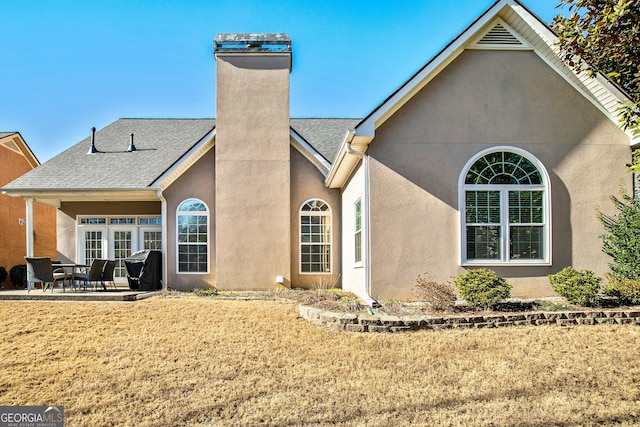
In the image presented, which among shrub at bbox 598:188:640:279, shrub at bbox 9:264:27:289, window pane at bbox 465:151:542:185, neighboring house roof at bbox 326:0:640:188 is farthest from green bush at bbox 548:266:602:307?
shrub at bbox 9:264:27:289

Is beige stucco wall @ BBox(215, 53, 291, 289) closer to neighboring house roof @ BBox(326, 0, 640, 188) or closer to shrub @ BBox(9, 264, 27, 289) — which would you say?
neighboring house roof @ BBox(326, 0, 640, 188)

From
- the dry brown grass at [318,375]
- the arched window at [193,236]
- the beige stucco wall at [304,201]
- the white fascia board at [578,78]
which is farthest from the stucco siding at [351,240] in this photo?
the white fascia board at [578,78]

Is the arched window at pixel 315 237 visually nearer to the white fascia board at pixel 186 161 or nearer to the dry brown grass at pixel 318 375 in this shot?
the white fascia board at pixel 186 161

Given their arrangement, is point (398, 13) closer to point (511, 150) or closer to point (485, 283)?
point (511, 150)

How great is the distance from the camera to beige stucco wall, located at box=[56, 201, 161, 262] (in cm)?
1736

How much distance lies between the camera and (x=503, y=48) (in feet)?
36.0

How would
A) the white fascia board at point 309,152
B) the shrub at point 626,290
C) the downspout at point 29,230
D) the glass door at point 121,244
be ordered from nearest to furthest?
the shrub at point 626,290
the white fascia board at point 309,152
the downspout at point 29,230
the glass door at point 121,244

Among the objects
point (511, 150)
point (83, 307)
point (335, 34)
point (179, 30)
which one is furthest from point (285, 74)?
point (83, 307)

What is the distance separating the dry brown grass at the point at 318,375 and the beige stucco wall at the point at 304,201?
5.88 meters

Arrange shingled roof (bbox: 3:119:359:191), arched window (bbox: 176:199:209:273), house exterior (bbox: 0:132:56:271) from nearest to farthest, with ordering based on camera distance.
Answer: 1. arched window (bbox: 176:199:209:273)
2. shingled roof (bbox: 3:119:359:191)
3. house exterior (bbox: 0:132:56:271)

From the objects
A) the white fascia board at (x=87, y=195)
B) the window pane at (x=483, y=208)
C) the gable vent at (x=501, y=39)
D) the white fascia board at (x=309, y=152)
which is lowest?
the window pane at (x=483, y=208)

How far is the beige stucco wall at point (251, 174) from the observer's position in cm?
1473

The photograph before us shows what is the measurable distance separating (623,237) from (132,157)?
581 inches

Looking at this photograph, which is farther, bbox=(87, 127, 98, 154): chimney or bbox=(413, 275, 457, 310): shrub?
bbox=(87, 127, 98, 154): chimney
